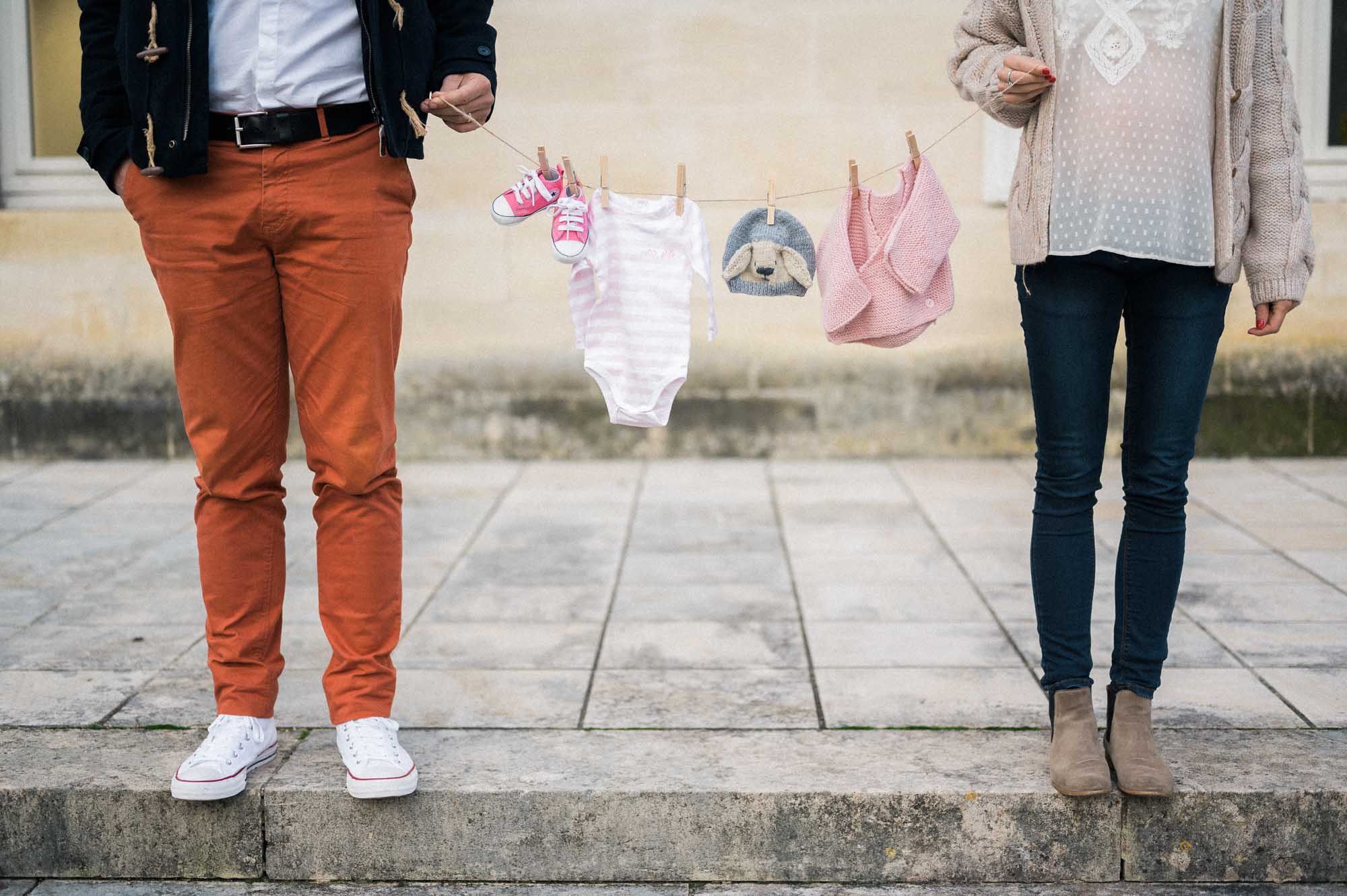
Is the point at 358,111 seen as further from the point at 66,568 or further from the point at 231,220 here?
the point at 66,568

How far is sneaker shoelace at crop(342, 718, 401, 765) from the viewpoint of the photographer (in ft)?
9.17

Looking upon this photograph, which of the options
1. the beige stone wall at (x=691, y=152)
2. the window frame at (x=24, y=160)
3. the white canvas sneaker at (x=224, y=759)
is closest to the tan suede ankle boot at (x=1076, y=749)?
the white canvas sneaker at (x=224, y=759)

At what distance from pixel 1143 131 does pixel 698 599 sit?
2.22 m

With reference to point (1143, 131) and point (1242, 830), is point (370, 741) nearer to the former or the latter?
point (1242, 830)

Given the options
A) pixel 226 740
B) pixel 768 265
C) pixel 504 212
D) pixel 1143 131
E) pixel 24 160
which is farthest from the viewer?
pixel 24 160

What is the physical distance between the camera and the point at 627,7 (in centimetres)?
632

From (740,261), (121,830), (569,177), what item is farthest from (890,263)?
(121,830)

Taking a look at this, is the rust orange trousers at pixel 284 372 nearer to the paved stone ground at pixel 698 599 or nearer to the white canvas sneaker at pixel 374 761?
the white canvas sneaker at pixel 374 761

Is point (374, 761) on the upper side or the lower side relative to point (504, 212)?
lower

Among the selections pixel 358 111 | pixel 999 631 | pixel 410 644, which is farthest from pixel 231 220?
pixel 999 631

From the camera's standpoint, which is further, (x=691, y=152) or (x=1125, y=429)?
(x=691, y=152)

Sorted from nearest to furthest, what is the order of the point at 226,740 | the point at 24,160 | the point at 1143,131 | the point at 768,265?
1. the point at 1143,131
2. the point at 226,740
3. the point at 768,265
4. the point at 24,160

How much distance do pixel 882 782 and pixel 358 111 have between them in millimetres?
1715

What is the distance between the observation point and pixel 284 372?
9.37ft
